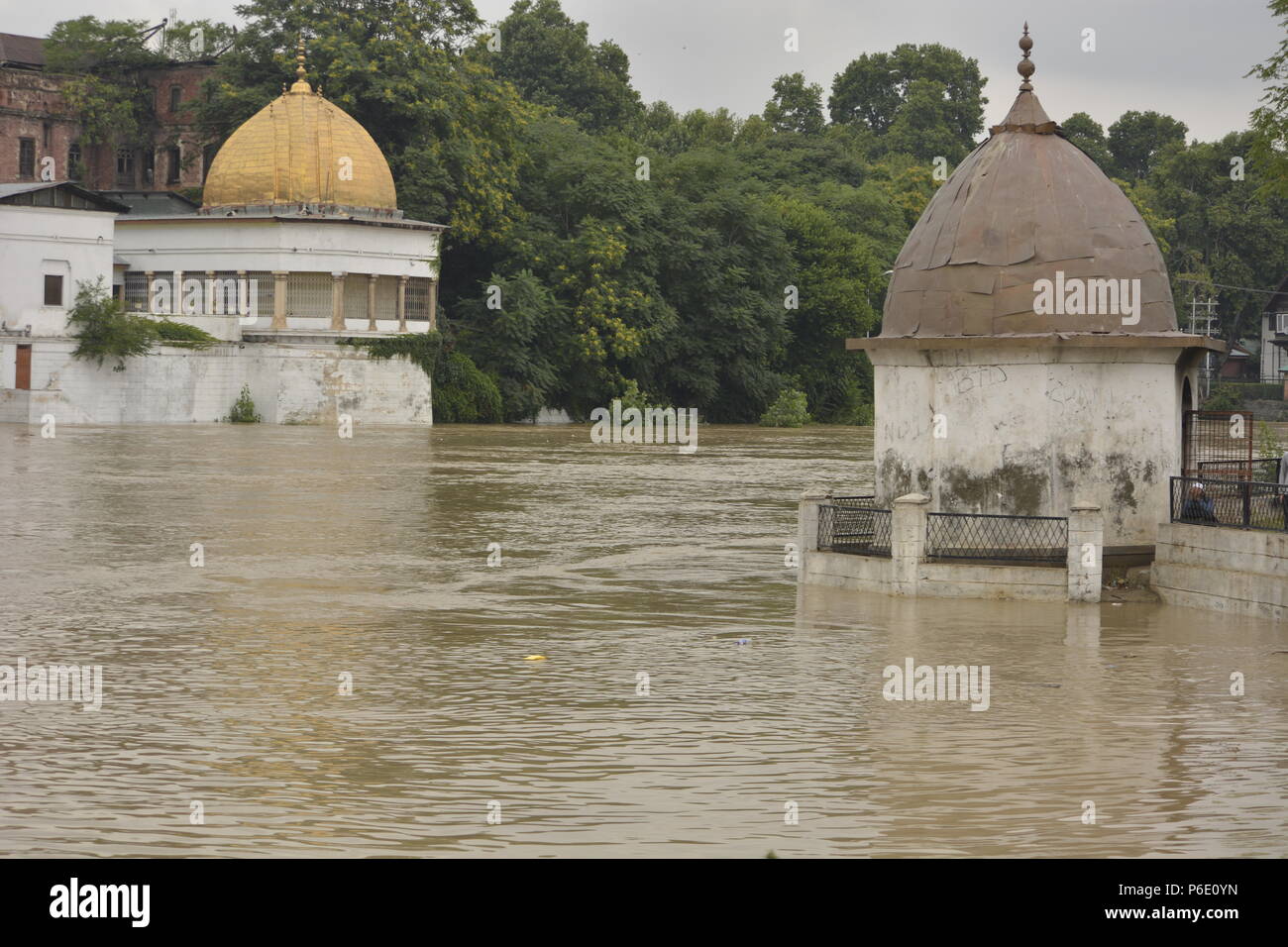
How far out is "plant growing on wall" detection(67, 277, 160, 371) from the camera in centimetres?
6675

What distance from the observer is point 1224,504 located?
22.5m

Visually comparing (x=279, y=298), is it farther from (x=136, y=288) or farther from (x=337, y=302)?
(x=136, y=288)

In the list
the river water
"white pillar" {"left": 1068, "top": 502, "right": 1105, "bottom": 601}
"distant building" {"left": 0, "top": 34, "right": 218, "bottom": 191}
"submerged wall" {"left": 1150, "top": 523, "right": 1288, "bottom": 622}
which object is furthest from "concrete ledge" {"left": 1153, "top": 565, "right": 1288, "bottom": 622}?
"distant building" {"left": 0, "top": 34, "right": 218, "bottom": 191}

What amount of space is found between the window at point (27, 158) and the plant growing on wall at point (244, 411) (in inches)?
1270

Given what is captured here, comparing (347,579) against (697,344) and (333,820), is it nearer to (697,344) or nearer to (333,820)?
(333,820)

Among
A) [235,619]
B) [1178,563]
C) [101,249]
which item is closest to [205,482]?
[235,619]

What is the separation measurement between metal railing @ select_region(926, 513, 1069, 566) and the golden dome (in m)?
56.4

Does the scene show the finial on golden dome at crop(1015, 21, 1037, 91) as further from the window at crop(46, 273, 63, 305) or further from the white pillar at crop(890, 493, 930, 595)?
the window at crop(46, 273, 63, 305)

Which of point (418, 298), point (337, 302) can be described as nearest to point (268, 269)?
point (337, 302)

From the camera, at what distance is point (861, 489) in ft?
131

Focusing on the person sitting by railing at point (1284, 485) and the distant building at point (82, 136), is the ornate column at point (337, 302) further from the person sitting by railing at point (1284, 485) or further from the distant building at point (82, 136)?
the person sitting by railing at point (1284, 485)

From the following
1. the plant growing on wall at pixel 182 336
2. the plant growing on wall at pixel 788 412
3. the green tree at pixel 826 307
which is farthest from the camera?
the green tree at pixel 826 307

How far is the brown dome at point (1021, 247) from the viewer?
74.3 ft

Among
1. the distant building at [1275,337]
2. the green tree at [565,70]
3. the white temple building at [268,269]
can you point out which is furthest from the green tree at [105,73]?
the distant building at [1275,337]
